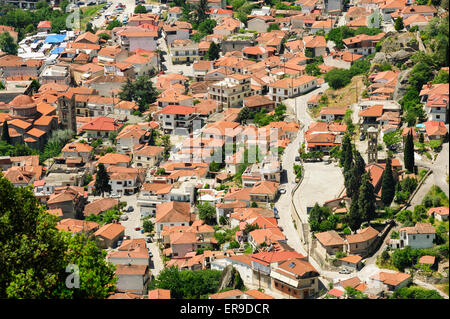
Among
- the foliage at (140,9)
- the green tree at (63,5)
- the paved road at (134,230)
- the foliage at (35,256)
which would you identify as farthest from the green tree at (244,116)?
the green tree at (63,5)

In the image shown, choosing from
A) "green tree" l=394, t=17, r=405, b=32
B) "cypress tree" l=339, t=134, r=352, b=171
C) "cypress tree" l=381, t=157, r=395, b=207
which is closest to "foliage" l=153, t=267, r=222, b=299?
"cypress tree" l=381, t=157, r=395, b=207

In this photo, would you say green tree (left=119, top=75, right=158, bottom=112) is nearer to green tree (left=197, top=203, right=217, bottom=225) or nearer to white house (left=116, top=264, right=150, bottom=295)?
green tree (left=197, top=203, right=217, bottom=225)

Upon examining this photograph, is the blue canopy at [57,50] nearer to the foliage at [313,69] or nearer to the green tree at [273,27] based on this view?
the green tree at [273,27]

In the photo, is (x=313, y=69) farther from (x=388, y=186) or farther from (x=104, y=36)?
(x=104, y=36)

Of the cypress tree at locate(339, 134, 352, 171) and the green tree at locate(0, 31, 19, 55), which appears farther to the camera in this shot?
the green tree at locate(0, 31, 19, 55)

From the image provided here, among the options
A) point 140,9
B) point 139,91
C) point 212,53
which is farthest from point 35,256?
point 140,9

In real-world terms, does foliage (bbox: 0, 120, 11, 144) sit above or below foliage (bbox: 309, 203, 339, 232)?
below
